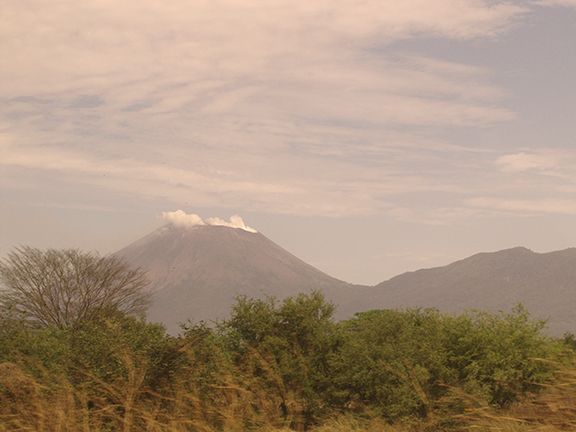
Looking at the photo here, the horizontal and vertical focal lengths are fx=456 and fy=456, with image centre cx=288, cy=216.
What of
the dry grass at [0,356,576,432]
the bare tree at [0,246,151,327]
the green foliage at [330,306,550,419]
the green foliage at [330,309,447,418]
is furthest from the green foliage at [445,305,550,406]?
the bare tree at [0,246,151,327]

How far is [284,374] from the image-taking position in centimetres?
2455

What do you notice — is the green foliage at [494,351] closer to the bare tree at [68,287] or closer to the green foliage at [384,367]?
the green foliage at [384,367]

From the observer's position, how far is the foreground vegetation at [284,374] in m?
4.68

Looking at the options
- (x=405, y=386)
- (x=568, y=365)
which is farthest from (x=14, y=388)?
(x=405, y=386)

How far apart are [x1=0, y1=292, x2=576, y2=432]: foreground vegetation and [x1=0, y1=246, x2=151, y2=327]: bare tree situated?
1498cm

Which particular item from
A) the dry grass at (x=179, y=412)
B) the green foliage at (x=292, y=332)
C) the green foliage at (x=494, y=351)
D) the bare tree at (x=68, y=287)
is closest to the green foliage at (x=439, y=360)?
the green foliage at (x=494, y=351)

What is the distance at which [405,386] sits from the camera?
2080cm

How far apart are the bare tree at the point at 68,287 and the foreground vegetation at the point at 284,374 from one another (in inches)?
590

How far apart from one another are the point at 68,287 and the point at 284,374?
2882 centimetres

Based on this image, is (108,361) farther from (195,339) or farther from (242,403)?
(242,403)

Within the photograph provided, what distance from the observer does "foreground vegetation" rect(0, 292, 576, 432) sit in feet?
15.4

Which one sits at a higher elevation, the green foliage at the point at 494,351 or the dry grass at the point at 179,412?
the dry grass at the point at 179,412

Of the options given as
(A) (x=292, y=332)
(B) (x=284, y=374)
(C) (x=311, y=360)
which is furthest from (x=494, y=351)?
(A) (x=292, y=332)

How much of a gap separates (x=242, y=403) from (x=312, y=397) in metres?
22.2
